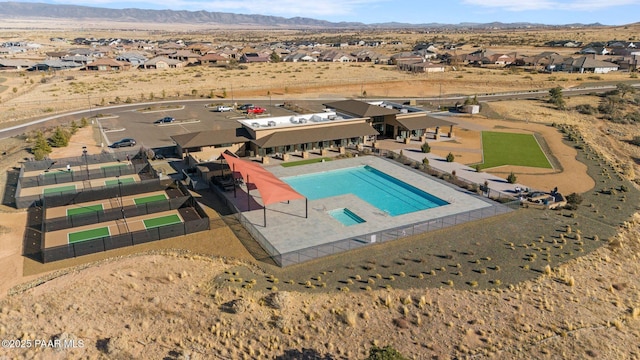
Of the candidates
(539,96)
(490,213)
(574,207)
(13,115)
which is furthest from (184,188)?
(539,96)

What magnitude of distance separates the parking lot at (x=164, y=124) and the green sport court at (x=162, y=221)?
25.3 meters

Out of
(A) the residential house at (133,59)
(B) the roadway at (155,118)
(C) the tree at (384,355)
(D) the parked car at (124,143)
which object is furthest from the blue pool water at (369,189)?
(A) the residential house at (133,59)

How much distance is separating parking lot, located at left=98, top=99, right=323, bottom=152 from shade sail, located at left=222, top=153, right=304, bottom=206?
2598cm

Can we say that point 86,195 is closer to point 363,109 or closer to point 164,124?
point 164,124

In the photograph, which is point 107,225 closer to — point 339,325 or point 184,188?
point 184,188

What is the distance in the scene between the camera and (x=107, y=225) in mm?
37625

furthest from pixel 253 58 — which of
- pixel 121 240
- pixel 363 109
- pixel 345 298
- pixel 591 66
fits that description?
pixel 345 298

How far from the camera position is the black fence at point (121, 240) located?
3114cm

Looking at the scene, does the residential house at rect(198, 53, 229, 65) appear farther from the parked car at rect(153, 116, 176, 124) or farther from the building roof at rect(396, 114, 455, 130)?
the building roof at rect(396, 114, 455, 130)

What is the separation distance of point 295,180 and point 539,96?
3201 inches

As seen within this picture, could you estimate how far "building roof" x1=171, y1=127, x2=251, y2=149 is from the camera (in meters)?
53.4

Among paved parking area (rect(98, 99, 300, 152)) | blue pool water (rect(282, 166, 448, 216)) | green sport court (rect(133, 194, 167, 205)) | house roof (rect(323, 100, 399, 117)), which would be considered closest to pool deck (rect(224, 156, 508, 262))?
blue pool water (rect(282, 166, 448, 216))

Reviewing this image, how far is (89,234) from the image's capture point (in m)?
36.0

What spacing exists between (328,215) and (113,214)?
19.1 m
